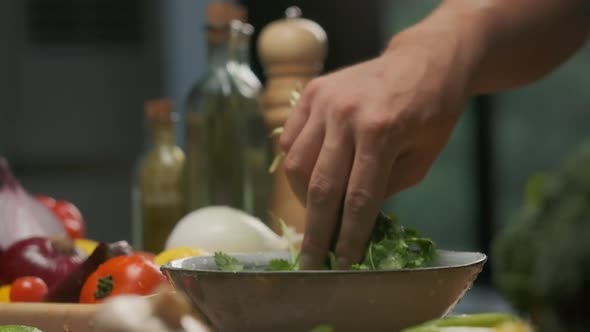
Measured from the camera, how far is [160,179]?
1514mm

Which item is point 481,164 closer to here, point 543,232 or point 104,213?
point 104,213

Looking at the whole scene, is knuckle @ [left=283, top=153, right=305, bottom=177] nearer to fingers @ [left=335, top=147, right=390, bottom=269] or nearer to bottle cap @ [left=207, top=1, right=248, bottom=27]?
fingers @ [left=335, top=147, right=390, bottom=269]

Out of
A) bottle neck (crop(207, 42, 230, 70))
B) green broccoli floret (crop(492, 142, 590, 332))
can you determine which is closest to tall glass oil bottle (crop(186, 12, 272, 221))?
bottle neck (crop(207, 42, 230, 70))

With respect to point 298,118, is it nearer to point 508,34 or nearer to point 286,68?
point 508,34

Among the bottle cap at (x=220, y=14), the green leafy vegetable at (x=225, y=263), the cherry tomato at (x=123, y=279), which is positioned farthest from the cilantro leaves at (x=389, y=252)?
the bottle cap at (x=220, y=14)

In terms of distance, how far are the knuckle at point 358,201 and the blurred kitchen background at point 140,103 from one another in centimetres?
296

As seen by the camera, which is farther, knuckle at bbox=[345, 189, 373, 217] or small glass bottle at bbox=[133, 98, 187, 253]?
small glass bottle at bbox=[133, 98, 187, 253]

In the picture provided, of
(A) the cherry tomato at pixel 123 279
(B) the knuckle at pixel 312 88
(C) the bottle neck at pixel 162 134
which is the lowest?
(A) the cherry tomato at pixel 123 279

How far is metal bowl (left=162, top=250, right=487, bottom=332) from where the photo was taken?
62 cm

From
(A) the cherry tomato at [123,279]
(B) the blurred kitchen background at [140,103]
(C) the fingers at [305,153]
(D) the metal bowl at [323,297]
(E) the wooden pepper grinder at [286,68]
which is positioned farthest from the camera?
(B) the blurred kitchen background at [140,103]

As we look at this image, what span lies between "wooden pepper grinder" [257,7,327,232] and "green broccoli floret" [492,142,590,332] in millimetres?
947

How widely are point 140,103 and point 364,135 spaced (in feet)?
10.7

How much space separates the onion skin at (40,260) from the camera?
116 centimetres

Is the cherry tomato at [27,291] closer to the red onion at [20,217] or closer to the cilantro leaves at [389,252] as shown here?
the red onion at [20,217]
